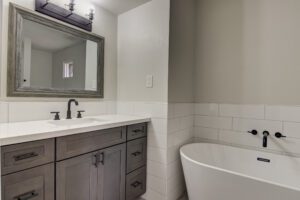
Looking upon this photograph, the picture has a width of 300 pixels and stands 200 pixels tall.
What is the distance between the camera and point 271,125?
1631 mm

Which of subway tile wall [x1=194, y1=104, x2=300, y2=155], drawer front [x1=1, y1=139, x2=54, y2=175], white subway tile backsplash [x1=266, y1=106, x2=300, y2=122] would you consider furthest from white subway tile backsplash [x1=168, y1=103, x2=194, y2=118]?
drawer front [x1=1, y1=139, x2=54, y2=175]

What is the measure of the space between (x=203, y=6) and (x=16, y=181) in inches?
97.0

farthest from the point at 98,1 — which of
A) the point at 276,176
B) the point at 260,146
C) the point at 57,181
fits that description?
the point at 276,176

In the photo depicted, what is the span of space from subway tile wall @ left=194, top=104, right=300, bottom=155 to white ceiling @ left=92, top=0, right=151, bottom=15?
146 cm

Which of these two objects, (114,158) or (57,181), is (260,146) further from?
(57,181)

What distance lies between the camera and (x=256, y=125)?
1721mm

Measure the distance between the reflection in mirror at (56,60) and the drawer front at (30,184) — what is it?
2.54 feet

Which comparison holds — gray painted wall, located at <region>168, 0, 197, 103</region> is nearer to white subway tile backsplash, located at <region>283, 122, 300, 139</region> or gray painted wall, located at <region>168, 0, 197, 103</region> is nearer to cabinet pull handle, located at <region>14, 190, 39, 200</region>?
white subway tile backsplash, located at <region>283, 122, 300, 139</region>

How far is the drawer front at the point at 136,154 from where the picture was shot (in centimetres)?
154

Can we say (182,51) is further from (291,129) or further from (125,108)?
(291,129)

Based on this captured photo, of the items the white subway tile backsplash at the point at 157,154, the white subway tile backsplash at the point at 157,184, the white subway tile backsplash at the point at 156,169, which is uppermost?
the white subway tile backsplash at the point at 157,154

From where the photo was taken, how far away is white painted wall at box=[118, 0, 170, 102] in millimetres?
1665

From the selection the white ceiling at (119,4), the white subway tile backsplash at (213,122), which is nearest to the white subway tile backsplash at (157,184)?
the white subway tile backsplash at (213,122)

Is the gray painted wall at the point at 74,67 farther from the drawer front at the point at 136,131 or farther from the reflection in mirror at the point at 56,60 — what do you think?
the drawer front at the point at 136,131
